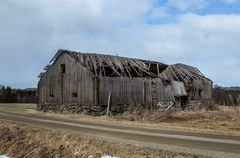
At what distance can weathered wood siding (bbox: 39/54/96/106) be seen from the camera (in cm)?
4369

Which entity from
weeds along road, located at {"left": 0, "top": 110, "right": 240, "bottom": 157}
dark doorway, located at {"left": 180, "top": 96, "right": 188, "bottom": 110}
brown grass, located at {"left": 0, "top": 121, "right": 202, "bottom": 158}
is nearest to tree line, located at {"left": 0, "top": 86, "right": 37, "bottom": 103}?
dark doorway, located at {"left": 180, "top": 96, "right": 188, "bottom": 110}

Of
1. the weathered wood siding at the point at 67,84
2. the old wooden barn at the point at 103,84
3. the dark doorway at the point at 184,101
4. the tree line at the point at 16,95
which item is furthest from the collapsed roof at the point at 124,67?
the tree line at the point at 16,95

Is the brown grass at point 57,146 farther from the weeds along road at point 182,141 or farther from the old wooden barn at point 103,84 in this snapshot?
the old wooden barn at point 103,84

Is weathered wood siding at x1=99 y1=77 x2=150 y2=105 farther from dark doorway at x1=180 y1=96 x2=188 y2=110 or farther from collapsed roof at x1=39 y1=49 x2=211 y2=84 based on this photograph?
dark doorway at x1=180 y1=96 x2=188 y2=110

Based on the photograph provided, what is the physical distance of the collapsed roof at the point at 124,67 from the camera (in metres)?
45.2

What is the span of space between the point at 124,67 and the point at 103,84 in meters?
5.01

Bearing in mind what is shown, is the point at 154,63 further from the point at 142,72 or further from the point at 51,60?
the point at 51,60

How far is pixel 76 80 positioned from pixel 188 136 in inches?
1021

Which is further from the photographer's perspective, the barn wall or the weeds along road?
the barn wall

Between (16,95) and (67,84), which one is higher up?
(67,84)

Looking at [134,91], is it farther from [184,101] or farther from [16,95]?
[16,95]

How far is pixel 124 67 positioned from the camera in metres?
47.4

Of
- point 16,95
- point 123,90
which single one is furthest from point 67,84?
point 16,95

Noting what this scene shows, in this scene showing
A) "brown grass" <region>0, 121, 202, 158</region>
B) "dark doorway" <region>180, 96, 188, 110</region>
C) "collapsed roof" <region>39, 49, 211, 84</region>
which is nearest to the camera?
"brown grass" <region>0, 121, 202, 158</region>
